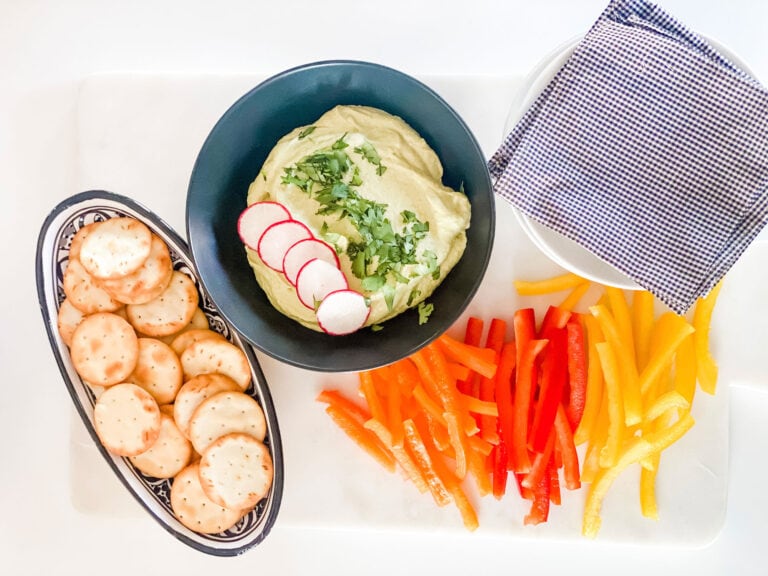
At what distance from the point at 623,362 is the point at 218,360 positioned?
38.1 inches

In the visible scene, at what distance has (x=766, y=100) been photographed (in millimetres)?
1239

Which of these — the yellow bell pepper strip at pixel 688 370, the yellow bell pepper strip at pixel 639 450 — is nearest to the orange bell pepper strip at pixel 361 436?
the yellow bell pepper strip at pixel 639 450

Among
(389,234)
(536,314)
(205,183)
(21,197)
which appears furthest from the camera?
(21,197)

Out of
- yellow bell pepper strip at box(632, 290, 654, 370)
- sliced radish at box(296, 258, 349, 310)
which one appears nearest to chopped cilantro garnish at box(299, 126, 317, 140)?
sliced radish at box(296, 258, 349, 310)

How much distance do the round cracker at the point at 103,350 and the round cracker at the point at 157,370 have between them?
3 centimetres

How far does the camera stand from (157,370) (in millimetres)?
1801

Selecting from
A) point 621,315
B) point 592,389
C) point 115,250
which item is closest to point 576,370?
point 592,389

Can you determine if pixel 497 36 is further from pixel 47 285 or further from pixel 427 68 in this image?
pixel 47 285

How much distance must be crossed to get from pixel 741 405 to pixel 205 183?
147 centimetres

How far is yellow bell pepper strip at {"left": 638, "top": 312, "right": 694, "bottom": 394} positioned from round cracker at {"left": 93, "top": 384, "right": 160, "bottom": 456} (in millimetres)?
1172

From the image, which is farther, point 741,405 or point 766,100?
point 741,405

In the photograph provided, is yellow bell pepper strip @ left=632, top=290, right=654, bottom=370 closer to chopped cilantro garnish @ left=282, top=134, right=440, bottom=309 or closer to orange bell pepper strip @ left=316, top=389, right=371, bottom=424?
chopped cilantro garnish @ left=282, top=134, right=440, bottom=309

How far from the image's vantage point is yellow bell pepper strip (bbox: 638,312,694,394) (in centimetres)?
171

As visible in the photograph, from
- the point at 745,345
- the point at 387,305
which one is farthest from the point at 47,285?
the point at 745,345
